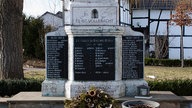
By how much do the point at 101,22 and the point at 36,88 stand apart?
291cm

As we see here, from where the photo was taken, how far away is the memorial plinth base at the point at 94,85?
27.7 feet

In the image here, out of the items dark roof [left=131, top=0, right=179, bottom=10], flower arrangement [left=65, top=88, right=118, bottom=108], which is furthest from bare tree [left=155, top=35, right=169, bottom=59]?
flower arrangement [left=65, top=88, right=118, bottom=108]

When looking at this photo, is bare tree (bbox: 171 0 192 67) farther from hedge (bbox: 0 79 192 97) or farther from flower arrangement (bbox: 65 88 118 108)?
flower arrangement (bbox: 65 88 118 108)

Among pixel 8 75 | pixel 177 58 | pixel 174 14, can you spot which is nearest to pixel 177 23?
pixel 174 14

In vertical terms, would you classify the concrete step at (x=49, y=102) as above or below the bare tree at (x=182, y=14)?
below

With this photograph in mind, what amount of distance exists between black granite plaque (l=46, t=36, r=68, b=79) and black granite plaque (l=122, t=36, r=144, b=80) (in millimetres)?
1310

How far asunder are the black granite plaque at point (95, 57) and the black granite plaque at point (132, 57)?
1.40ft

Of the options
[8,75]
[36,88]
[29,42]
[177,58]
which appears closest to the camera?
[36,88]

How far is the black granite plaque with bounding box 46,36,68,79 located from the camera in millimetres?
8758

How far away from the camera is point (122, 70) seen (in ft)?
29.1


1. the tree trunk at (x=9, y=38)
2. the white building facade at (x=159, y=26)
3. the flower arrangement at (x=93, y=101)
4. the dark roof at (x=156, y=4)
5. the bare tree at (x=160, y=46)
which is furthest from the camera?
the dark roof at (x=156, y=4)

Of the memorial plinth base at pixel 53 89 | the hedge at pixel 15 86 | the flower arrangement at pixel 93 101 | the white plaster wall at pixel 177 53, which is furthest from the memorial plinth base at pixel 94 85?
the white plaster wall at pixel 177 53

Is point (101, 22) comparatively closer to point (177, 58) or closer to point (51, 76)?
point (51, 76)

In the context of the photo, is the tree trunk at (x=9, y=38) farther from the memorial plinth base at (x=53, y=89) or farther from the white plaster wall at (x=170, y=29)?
the white plaster wall at (x=170, y=29)
